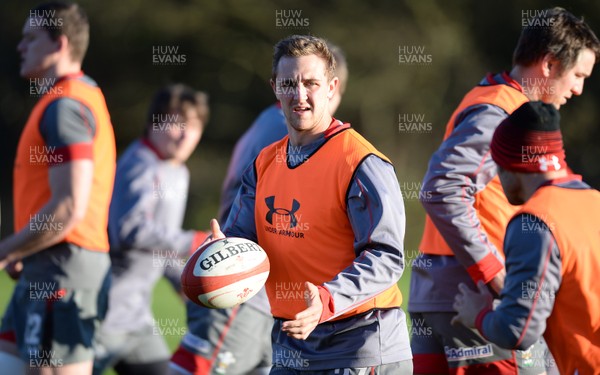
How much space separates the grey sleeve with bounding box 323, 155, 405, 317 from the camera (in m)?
3.81

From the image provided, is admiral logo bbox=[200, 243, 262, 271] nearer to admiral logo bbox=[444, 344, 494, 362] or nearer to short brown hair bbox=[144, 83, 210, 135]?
admiral logo bbox=[444, 344, 494, 362]

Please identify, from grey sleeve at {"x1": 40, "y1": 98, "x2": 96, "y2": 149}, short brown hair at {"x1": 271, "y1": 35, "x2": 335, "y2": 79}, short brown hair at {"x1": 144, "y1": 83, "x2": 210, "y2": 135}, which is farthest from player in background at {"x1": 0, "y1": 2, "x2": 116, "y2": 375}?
short brown hair at {"x1": 144, "y1": 83, "x2": 210, "y2": 135}

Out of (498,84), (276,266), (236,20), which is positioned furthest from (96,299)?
(236,20)

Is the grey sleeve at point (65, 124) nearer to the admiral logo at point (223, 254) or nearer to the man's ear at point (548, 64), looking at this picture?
the admiral logo at point (223, 254)

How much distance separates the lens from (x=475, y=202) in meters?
5.08

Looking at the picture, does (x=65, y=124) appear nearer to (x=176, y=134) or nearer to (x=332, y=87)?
(x=332, y=87)

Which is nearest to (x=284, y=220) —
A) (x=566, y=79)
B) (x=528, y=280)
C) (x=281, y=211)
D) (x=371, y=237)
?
(x=281, y=211)

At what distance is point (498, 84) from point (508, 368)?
144 centimetres

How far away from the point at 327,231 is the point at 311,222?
8 cm

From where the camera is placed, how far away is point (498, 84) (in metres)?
5.14

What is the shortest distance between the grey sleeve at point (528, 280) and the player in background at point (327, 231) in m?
0.43

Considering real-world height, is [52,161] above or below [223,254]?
above

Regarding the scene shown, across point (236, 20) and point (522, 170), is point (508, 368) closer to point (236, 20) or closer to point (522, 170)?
point (522, 170)

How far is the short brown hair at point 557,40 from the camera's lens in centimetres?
504
